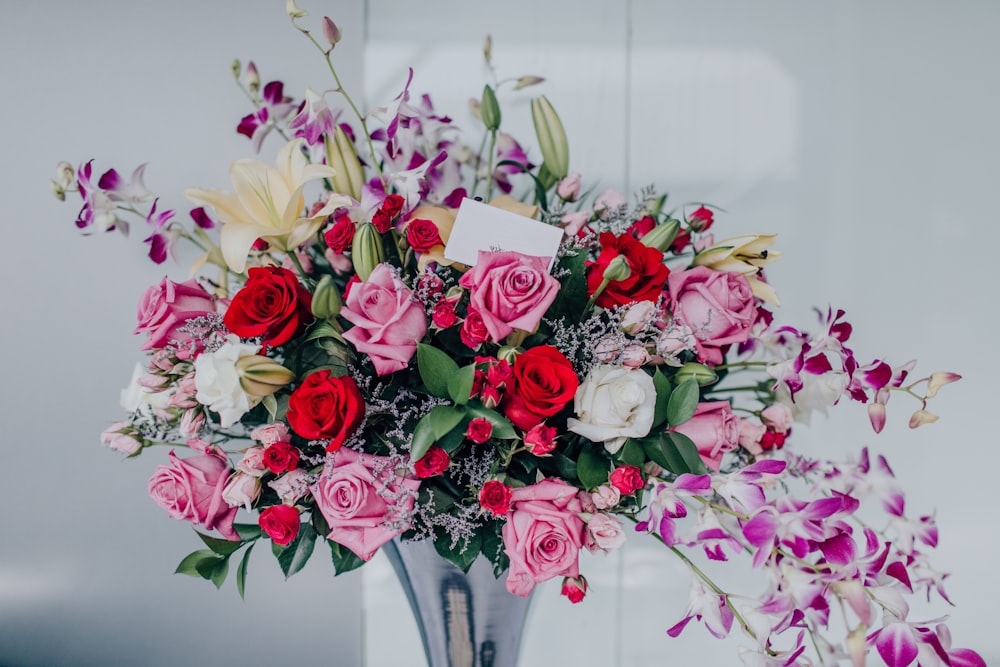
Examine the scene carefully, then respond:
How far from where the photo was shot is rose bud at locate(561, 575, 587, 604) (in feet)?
1.84

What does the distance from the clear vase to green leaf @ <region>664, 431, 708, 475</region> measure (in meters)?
0.23

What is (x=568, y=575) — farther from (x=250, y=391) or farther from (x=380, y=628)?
(x=380, y=628)

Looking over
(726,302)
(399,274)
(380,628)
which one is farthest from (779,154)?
(380,628)

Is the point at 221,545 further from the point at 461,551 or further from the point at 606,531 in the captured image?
the point at 606,531

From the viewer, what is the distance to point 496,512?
20.7 inches

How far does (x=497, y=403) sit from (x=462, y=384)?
0.12ft

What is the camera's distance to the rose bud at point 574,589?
0.56 meters

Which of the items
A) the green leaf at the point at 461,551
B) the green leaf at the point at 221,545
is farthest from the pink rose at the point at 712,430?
the green leaf at the point at 221,545

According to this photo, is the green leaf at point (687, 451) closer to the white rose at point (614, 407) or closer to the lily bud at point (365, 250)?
the white rose at point (614, 407)

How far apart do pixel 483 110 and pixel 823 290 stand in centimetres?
56

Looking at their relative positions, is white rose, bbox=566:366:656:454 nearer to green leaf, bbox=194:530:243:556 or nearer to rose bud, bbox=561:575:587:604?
rose bud, bbox=561:575:587:604

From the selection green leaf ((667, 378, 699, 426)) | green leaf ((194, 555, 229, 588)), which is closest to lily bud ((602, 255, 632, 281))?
green leaf ((667, 378, 699, 426))

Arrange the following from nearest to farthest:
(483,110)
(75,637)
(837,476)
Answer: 1. (837,476)
2. (483,110)
3. (75,637)

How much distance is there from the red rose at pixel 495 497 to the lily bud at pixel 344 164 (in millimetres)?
326
